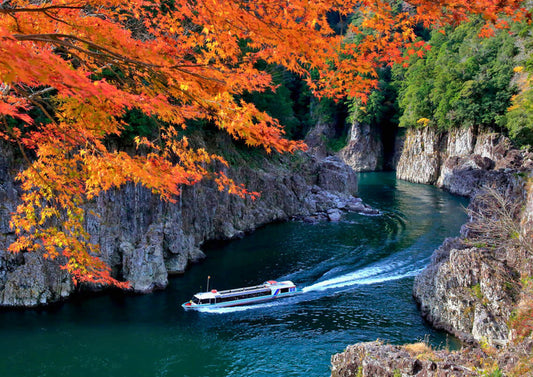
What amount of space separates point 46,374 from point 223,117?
1405 centimetres

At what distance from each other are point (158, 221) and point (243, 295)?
758 centimetres

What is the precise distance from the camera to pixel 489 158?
5081cm

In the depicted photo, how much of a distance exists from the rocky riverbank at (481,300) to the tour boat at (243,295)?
688cm

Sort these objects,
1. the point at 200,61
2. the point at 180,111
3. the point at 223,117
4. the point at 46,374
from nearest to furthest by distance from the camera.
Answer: the point at 223,117 < the point at 180,111 < the point at 200,61 < the point at 46,374

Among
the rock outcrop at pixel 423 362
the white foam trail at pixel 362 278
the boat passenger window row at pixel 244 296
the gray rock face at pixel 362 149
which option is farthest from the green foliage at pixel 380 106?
the rock outcrop at pixel 423 362

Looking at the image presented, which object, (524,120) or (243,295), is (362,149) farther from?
(243,295)

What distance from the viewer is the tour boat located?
20609 millimetres

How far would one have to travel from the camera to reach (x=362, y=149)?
2968 inches

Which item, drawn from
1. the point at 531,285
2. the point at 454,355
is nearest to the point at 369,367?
the point at 454,355

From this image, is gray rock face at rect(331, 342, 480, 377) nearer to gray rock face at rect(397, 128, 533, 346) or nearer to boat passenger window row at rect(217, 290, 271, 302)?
gray rock face at rect(397, 128, 533, 346)

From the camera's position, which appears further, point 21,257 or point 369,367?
point 21,257

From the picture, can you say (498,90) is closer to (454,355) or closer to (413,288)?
(413,288)

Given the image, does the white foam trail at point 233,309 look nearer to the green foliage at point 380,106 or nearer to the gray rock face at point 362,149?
the green foliage at point 380,106

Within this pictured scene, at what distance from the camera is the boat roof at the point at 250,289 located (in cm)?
2077
